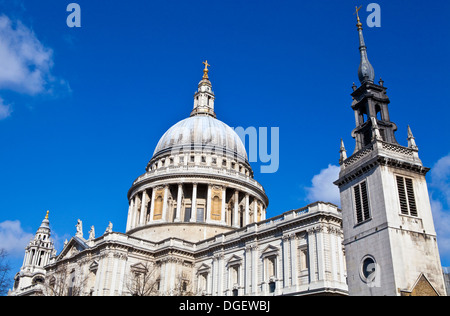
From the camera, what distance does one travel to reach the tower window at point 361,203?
94.5 feet

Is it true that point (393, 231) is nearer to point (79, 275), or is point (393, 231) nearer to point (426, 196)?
point (426, 196)

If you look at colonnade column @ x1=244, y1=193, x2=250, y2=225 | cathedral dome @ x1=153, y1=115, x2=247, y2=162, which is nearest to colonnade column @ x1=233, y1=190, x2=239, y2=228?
colonnade column @ x1=244, y1=193, x2=250, y2=225

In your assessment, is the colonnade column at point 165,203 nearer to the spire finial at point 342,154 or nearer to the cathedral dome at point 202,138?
the cathedral dome at point 202,138

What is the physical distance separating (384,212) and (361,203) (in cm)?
238

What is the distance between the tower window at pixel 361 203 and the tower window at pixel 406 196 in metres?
2.04

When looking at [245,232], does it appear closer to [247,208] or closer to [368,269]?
[247,208]

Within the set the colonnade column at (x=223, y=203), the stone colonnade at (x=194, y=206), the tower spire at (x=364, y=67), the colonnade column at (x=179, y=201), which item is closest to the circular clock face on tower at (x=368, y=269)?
the tower spire at (x=364, y=67)

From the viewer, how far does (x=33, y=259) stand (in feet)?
337

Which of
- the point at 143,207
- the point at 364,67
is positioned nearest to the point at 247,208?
the point at 143,207

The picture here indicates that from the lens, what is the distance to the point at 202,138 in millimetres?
77125

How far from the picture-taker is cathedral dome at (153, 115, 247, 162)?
76.1 meters

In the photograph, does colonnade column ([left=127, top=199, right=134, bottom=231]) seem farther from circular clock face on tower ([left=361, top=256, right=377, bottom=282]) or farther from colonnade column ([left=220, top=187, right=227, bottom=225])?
circular clock face on tower ([left=361, top=256, right=377, bottom=282])
